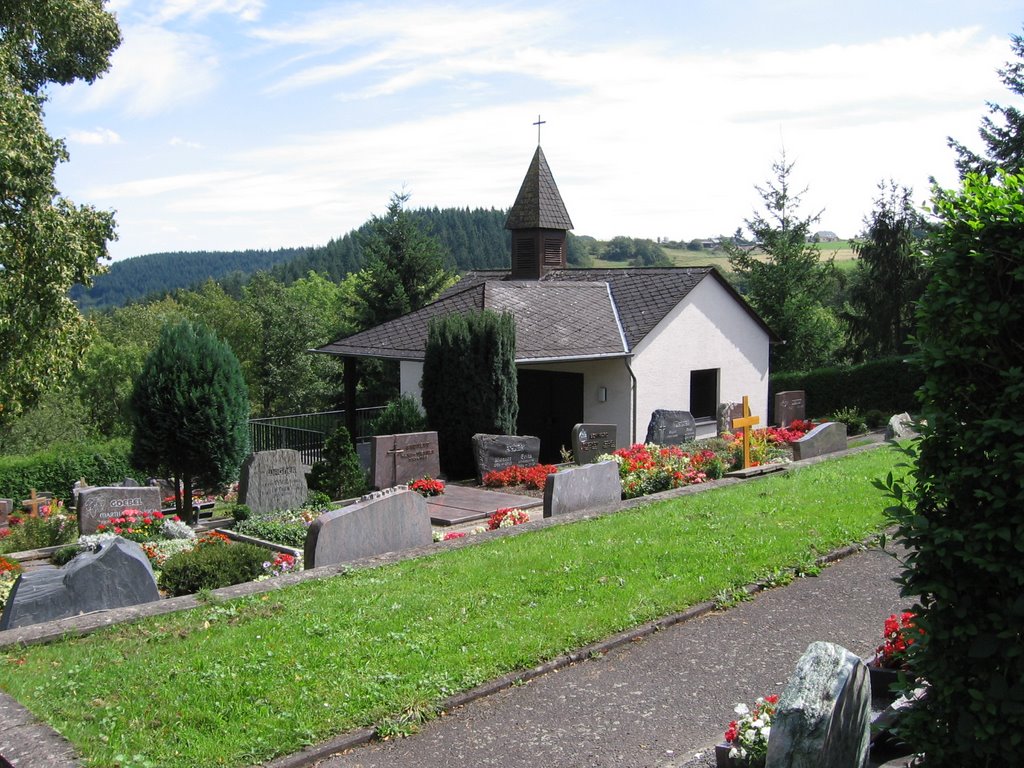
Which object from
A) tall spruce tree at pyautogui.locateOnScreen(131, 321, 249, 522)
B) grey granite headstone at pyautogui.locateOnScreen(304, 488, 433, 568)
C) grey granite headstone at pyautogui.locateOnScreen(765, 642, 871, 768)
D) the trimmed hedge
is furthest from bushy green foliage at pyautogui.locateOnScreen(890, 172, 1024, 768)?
the trimmed hedge

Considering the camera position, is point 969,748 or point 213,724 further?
point 213,724

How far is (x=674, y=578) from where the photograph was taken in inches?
330

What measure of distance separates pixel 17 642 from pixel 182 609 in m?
1.29

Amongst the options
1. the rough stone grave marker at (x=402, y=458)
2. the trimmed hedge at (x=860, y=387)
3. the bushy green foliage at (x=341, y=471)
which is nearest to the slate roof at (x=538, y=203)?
the trimmed hedge at (x=860, y=387)

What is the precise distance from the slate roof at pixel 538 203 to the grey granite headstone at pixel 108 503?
14.7 m

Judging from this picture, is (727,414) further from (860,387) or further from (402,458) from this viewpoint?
(402,458)

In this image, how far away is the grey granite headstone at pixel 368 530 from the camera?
373 inches

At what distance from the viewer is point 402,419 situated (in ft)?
65.0

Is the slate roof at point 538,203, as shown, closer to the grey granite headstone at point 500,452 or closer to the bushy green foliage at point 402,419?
the bushy green foliage at point 402,419

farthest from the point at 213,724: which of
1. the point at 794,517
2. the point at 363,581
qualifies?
the point at 794,517

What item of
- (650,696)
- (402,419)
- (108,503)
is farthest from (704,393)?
(650,696)

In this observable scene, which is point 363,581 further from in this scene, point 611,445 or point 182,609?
point 611,445

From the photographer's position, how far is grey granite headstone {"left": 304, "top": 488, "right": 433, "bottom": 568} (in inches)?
373

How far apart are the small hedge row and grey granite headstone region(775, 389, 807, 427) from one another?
17.9m
